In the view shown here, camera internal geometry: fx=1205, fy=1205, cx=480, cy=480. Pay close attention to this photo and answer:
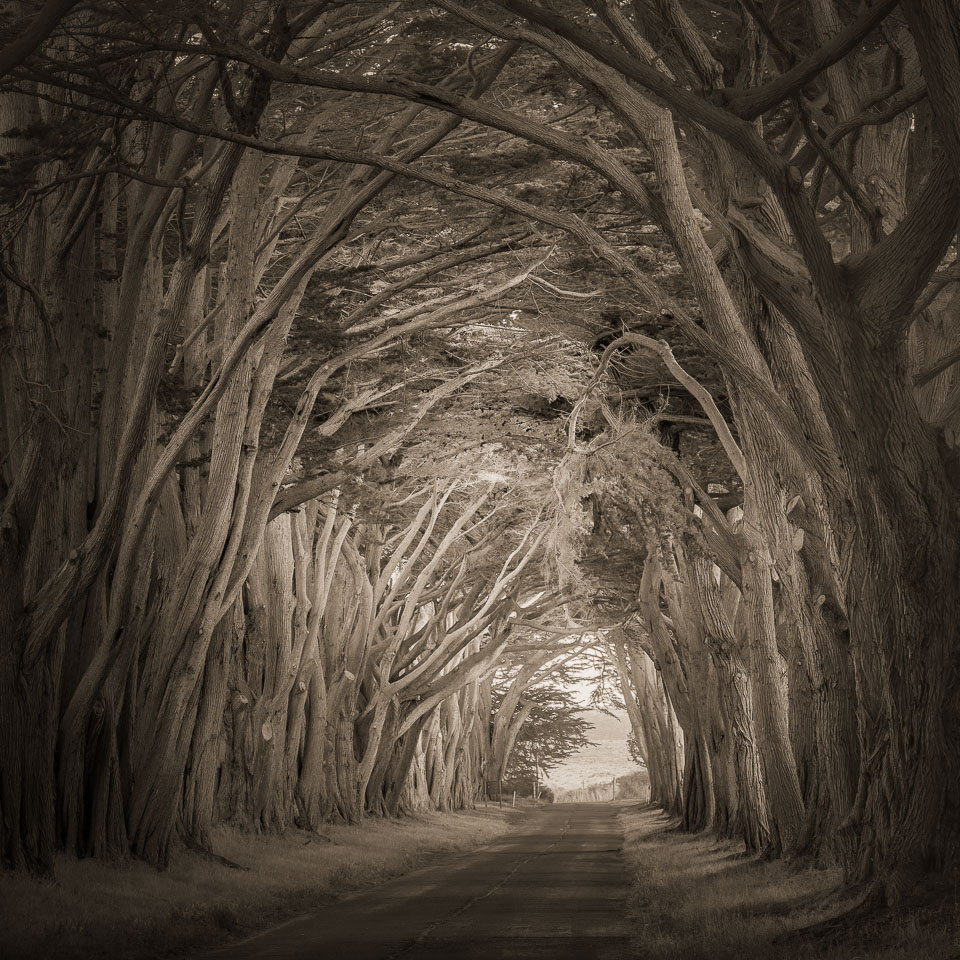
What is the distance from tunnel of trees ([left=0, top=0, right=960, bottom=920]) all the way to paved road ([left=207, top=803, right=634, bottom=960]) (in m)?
2.34

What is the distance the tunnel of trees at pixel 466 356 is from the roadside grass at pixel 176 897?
2.40 feet

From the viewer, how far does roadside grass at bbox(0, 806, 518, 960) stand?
27.4ft

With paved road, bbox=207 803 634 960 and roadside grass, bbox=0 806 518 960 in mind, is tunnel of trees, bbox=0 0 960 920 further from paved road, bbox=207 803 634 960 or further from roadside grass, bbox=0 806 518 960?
paved road, bbox=207 803 634 960

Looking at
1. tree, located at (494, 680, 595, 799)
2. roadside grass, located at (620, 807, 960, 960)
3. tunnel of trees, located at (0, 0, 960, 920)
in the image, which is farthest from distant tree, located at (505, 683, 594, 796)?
roadside grass, located at (620, 807, 960, 960)

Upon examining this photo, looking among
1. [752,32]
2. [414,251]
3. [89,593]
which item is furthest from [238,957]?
[414,251]

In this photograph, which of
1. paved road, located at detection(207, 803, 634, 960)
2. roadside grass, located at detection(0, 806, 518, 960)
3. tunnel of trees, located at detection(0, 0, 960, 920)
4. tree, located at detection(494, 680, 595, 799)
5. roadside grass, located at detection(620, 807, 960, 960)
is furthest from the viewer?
tree, located at detection(494, 680, 595, 799)

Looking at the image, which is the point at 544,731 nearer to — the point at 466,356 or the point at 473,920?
the point at 466,356

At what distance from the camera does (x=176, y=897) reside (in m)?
11.2

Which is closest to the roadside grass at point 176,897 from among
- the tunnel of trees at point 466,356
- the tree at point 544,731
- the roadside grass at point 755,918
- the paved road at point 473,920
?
the paved road at point 473,920

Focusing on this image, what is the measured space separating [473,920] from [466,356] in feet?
33.9

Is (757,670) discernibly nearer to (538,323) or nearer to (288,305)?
(538,323)

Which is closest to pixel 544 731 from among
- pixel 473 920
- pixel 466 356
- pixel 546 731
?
pixel 546 731

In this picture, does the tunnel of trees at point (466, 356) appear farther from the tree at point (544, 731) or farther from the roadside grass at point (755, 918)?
the tree at point (544, 731)

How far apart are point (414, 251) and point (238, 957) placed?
1057 centimetres
